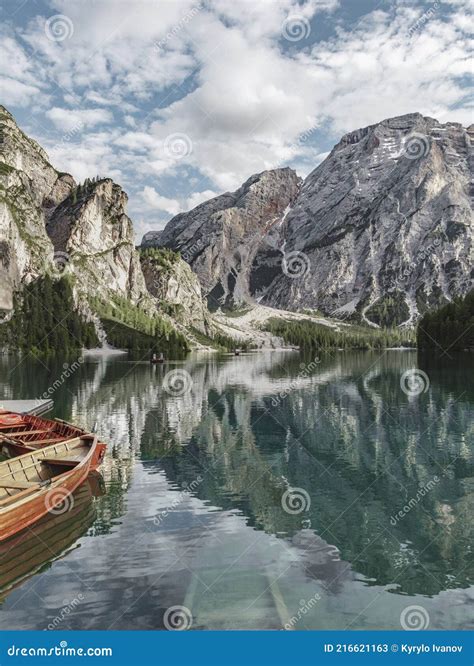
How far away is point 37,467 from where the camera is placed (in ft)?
104

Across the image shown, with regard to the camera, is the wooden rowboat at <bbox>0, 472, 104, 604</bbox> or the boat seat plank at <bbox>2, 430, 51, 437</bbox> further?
the boat seat plank at <bbox>2, 430, 51, 437</bbox>

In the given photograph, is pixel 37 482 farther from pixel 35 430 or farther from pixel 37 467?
pixel 35 430

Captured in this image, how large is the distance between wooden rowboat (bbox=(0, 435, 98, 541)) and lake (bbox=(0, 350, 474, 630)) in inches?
31.9

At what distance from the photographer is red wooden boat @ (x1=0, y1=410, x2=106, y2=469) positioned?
38.5 metres

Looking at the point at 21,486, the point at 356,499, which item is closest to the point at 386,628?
the point at 356,499

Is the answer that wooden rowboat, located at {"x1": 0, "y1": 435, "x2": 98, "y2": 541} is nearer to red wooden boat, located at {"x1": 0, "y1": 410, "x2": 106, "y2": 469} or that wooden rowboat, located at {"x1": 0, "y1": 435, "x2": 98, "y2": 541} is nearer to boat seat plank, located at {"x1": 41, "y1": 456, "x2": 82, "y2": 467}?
boat seat plank, located at {"x1": 41, "y1": 456, "x2": 82, "y2": 467}

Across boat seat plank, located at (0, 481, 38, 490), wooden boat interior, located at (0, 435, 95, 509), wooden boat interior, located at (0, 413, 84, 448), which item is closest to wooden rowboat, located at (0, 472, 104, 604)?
wooden boat interior, located at (0, 435, 95, 509)

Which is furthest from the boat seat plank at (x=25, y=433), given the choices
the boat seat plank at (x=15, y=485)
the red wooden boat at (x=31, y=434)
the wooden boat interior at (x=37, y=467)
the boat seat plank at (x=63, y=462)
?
the boat seat plank at (x=15, y=485)

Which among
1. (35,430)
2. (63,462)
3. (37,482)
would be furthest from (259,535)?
(35,430)

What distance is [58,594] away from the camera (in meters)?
19.1

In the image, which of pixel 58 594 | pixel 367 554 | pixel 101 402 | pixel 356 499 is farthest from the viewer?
pixel 101 402

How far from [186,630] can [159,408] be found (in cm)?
5122

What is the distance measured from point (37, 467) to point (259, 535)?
50.9 ft

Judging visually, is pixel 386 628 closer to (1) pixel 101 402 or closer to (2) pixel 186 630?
(2) pixel 186 630
